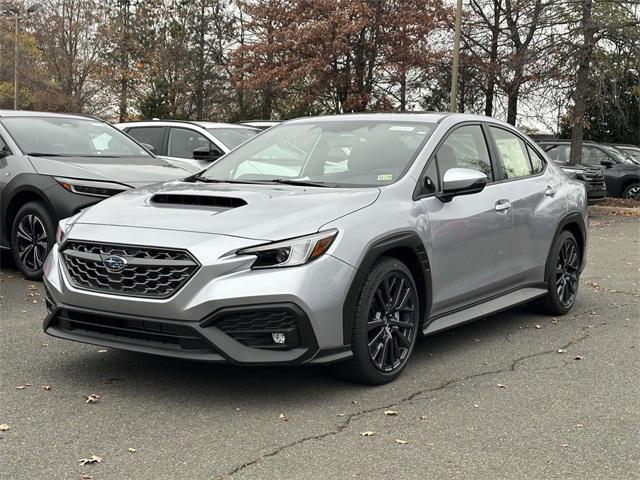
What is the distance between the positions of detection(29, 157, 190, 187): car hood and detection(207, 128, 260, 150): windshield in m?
2.98

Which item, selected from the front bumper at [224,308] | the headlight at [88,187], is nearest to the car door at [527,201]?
the front bumper at [224,308]

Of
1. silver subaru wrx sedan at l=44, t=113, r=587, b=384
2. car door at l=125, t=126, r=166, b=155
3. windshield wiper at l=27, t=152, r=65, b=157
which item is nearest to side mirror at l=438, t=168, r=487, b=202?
silver subaru wrx sedan at l=44, t=113, r=587, b=384

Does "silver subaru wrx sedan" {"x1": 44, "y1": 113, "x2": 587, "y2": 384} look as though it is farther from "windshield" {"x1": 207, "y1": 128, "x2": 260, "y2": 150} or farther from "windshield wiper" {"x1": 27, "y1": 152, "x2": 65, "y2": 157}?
"windshield" {"x1": 207, "y1": 128, "x2": 260, "y2": 150}

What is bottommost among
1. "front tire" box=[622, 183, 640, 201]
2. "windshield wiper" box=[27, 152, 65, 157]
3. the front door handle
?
"front tire" box=[622, 183, 640, 201]

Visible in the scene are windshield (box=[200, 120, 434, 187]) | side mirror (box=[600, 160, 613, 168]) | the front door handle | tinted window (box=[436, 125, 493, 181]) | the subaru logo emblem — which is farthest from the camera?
side mirror (box=[600, 160, 613, 168])

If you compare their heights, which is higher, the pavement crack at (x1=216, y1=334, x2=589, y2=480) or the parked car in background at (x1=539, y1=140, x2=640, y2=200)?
the parked car in background at (x1=539, y1=140, x2=640, y2=200)

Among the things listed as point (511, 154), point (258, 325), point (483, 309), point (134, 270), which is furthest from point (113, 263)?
point (511, 154)

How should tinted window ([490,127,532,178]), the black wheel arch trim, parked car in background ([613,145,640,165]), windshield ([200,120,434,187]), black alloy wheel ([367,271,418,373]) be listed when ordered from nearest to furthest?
the black wheel arch trim → black alloy wheel ([367,271,418,373]) → windshield ([200,120,434,187]) → tinted window ([490,127,532,178]) → parked car in background ([613,145,640,165])

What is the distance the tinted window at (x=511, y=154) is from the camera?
625cm

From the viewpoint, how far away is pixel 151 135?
12.0 metres

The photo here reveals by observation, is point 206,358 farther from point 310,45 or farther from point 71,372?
point 310,45

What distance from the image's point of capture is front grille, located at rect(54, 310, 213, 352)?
162 inches

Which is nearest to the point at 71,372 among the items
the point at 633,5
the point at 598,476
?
the point at 598,476

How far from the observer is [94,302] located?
170 inches
